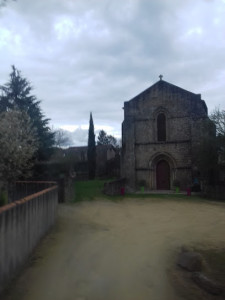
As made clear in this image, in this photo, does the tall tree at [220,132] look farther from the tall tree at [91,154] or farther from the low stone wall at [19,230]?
the tall tree at [91,154]

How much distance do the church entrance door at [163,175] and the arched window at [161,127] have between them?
7.20 ft

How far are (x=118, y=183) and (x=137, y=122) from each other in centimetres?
660

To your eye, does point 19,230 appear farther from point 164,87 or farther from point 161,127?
point 164,87

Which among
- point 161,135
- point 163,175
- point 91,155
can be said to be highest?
point 161,135

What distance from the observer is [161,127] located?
959 inches

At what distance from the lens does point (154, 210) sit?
47.0ft

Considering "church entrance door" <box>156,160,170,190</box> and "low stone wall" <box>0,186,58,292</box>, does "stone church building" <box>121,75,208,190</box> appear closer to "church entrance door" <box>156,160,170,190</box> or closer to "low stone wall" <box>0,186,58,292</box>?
"church entrance door" <box>156,160,170,190</box>

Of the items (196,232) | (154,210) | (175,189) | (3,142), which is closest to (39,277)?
(3,142)

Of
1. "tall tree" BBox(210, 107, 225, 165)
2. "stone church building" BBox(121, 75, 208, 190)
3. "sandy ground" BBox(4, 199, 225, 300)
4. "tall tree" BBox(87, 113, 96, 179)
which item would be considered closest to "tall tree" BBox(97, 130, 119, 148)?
"tall tree" BBox(87, 113, 96, 179)

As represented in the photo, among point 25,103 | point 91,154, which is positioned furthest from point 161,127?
point 91,154

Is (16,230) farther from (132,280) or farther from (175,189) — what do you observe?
A: (175,189)

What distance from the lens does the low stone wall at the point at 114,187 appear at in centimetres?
1939

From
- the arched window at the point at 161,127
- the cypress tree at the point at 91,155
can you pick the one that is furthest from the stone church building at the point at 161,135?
the cypress tree at the point at 91,155

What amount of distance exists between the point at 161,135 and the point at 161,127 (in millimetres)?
735
